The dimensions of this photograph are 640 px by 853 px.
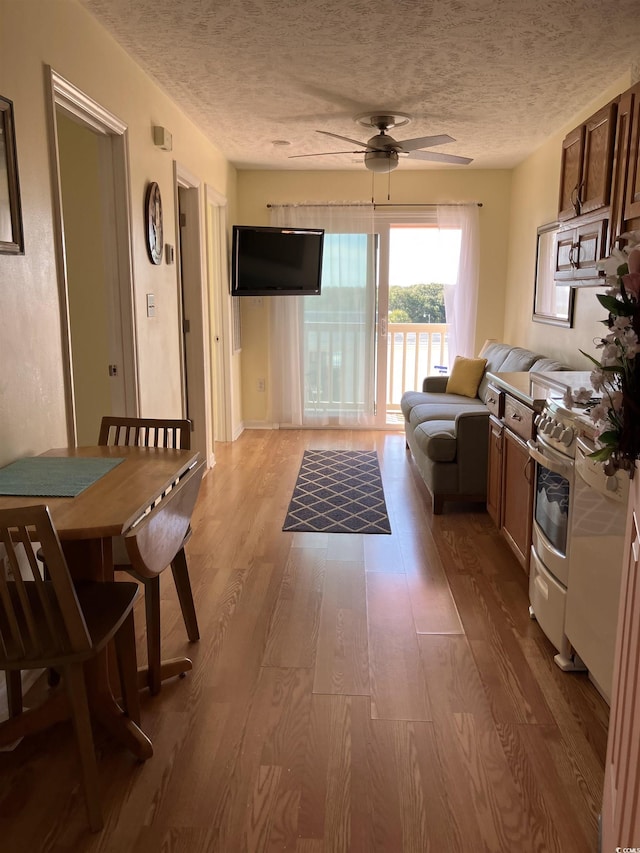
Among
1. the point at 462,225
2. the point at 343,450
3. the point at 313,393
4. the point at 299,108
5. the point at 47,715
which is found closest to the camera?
the point at 47,715

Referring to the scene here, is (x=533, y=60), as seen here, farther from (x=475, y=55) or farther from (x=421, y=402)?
(x=421, y=402)

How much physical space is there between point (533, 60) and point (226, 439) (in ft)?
12.8

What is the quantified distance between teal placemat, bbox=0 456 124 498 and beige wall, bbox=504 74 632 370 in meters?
2.80

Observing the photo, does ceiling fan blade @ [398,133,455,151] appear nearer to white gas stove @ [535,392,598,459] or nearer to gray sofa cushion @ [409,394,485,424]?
gray sofa cushion @ [409,394,485,424]

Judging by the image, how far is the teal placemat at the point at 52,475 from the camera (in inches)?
73.1

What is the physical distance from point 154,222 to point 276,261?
237 centimetres

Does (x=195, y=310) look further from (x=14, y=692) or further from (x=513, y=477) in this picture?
(x=14, y=692)

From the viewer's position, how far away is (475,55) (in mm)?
3094

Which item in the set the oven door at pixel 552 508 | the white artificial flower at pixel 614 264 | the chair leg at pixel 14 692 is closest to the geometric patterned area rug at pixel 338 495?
the oven door at pixel 552 508

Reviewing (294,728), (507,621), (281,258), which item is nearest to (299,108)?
(281,258)

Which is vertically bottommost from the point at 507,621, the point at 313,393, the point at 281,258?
the point at 507,621

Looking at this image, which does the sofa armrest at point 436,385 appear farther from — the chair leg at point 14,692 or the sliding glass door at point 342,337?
the chair leg at point 14,692

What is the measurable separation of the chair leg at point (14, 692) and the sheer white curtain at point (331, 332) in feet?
15.2

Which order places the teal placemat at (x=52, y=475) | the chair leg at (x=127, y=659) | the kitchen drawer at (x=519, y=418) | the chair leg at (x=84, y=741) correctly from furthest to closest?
the kitchen drawer at (x=519, y=418)
the chair leg at (x=127, y=659)
the teal placemat at (x=52, y=475)
the chair leg at (x=84, y=741)
